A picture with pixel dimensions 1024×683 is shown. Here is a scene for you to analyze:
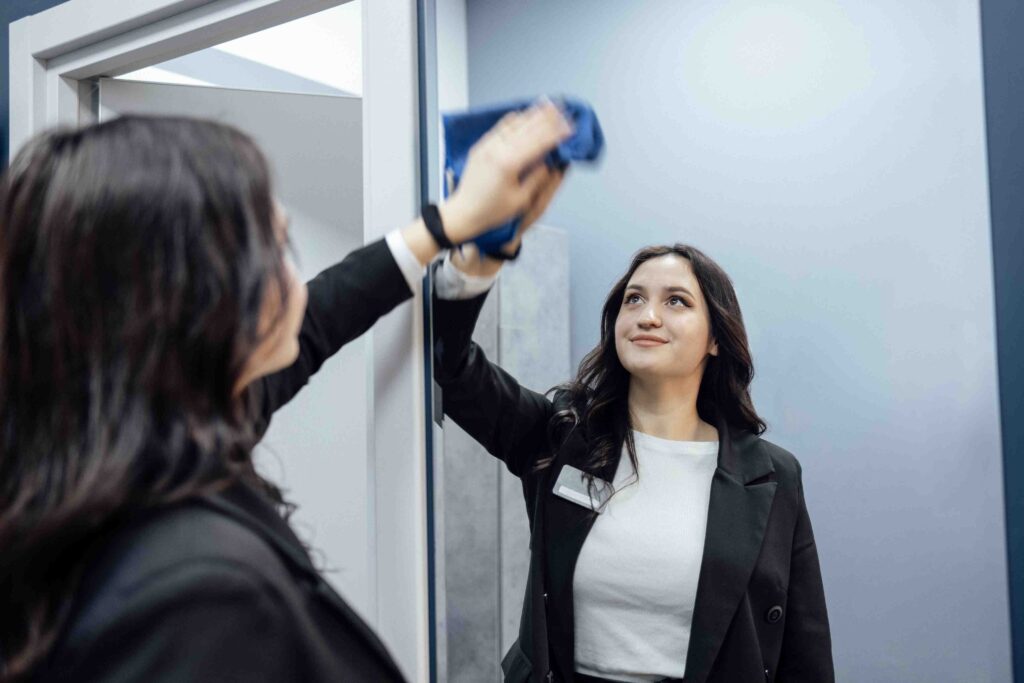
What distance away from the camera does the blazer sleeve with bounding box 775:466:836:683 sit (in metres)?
0.72

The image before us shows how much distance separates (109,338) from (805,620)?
2.02 feet

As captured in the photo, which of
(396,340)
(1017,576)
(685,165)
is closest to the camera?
(1017,576)

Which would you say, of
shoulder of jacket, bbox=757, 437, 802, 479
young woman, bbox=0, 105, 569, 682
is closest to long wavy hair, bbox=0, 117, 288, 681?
young woman, bbox=0, 105, 569, 682

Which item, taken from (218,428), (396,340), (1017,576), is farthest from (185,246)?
(1017,576)

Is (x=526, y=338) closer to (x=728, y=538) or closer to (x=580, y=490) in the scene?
(x=580, y=490)

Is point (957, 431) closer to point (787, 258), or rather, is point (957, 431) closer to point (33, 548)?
point (787, 258)

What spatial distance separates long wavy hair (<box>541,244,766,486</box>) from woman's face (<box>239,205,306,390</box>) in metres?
0.32

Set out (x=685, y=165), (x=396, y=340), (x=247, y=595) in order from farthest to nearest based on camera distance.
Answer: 1. (x=396, y=340)
2. (x=685, y=165)
3. (x=247, y=595)

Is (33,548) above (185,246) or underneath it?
underneath

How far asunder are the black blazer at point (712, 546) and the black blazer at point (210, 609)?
0.31 meters

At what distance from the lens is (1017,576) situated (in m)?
0.65

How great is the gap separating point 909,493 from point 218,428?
21.4 inches

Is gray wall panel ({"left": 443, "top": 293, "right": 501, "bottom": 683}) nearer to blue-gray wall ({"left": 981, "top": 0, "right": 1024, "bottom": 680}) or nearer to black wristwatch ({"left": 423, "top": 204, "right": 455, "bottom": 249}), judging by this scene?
black wristwatch ({"left": 423, "top": 204, "right": 455, "bottom": 249})

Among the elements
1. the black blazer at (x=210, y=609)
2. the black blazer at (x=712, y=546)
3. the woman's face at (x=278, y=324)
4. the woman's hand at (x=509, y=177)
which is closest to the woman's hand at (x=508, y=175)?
the woman's hand at (x=509, y=177)
